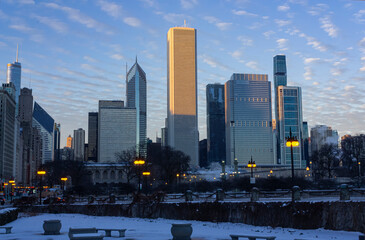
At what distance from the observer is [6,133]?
177 meters

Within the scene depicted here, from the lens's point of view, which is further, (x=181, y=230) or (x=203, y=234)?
(x=203, y=234)

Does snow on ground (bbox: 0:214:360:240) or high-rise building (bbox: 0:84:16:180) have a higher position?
high-rise building (bbox: 0:84:16:180)

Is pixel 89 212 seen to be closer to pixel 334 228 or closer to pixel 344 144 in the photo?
pixel 334 228

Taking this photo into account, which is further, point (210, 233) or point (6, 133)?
point (6, 133)

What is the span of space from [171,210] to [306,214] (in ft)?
45.8

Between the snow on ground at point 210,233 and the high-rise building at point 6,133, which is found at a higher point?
the high-rise building at point 6,133

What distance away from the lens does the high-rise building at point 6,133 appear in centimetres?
16930

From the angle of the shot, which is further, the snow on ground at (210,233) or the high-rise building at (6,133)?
the high-rise building at (6,133)

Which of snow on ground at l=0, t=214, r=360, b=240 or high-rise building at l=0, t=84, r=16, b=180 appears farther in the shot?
high-rise building at l=0, t=84, r=16, b=180

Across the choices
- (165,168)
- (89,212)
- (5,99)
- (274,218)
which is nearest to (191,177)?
(165,168)

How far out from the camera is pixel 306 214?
2862 centimetres

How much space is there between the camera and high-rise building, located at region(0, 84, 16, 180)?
555 ft

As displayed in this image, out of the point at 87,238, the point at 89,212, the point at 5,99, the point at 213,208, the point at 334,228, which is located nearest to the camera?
the point at 87,238

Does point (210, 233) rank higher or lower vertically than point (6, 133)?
lower
